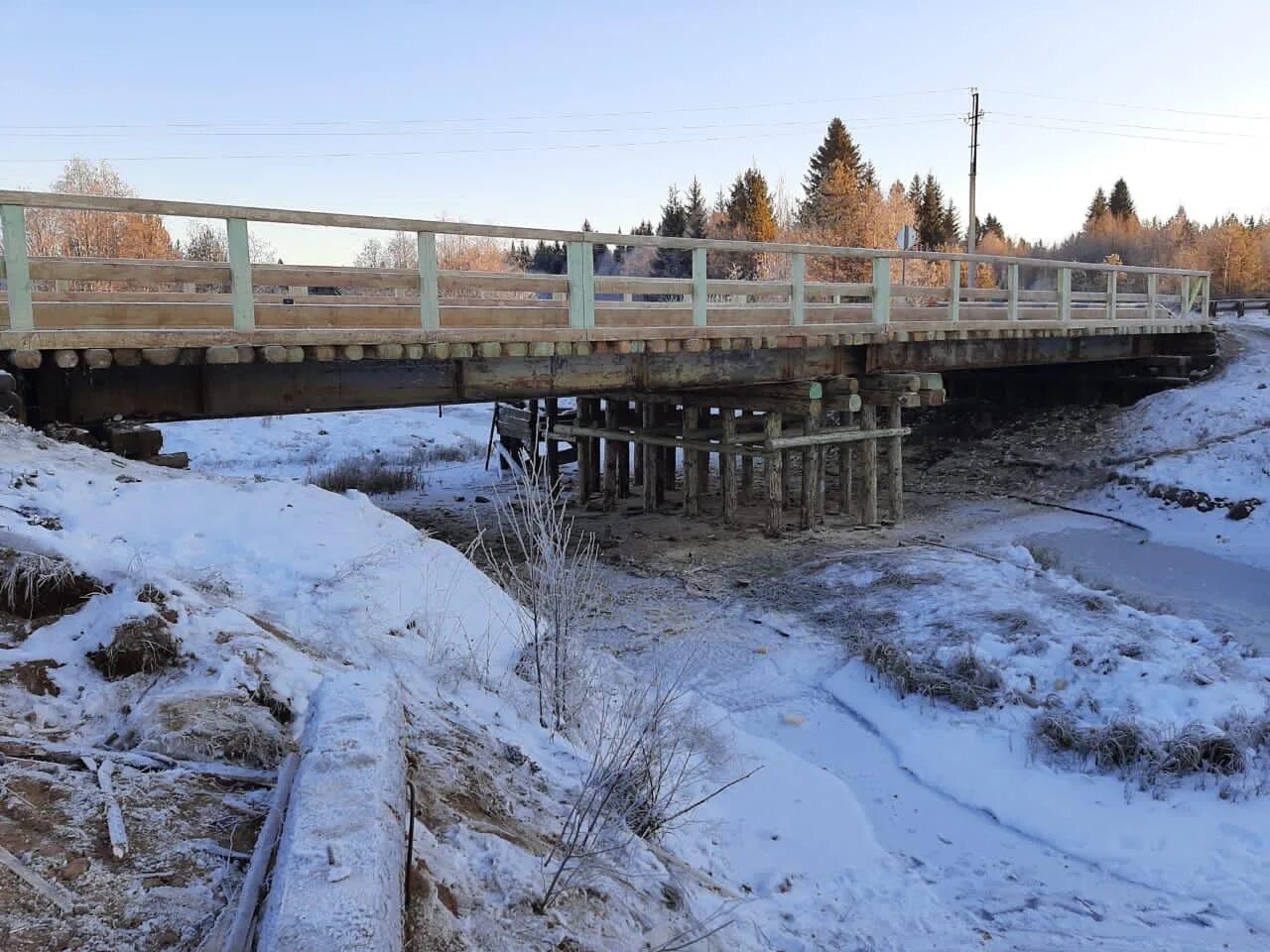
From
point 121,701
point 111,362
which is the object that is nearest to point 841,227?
point 111,362

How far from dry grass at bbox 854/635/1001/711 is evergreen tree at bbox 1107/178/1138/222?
102130 mm

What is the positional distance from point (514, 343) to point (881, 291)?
6494mm

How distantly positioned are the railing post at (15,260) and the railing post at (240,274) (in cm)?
140

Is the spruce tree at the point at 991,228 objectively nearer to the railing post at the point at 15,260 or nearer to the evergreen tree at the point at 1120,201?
the evergreen tree at the point at 1120,201

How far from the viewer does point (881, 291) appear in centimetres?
1403

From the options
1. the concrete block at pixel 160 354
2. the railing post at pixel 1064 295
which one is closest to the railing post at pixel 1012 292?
the railing post at pixel 1064 295

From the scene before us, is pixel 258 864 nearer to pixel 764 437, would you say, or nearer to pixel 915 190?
pixel 764 437

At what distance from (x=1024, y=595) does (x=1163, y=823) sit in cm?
451

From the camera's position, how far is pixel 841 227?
5403cm

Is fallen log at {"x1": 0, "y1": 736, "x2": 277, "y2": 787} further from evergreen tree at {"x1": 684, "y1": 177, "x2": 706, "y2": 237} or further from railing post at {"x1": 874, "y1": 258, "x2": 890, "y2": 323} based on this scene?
evergreen tree at {"x1": 684, "y1": 177, "x2": 706, "y2": 237}

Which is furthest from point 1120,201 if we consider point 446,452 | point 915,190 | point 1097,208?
point 446,452

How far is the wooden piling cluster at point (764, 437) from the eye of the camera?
1402cm

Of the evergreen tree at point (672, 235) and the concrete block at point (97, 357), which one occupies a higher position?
the evergreen tree at point (672, 235)

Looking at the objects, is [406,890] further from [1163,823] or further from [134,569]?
[1163,823]
